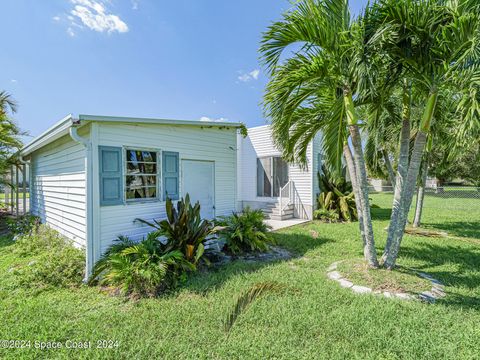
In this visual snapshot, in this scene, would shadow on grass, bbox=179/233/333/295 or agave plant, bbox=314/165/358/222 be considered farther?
agave plant, bbox=314/165/358/222

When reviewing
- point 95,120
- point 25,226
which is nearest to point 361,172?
point 95,120

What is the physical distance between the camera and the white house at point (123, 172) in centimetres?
480

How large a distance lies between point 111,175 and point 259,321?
397 cm

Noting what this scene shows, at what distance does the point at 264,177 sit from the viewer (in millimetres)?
12086

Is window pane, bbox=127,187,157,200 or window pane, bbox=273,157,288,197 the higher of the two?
window pane, bbox=273,157,288,197

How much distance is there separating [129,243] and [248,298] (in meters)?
2.88

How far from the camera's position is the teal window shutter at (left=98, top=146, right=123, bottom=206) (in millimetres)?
4895

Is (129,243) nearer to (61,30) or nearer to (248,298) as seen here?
(248,298)

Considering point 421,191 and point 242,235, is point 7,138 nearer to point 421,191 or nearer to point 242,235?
point 242,235

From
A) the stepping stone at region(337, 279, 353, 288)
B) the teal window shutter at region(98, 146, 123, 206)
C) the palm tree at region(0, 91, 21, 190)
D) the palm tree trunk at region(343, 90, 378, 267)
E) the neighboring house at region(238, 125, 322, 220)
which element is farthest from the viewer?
the neighboring house at region(238, 125, 322, 220)

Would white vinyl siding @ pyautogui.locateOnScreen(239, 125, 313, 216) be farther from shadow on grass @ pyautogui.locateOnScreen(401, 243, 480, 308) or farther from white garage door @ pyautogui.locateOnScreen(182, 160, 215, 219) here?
white garage door @ pyautogui.locateOnScreen(182, 160, 215, 219)

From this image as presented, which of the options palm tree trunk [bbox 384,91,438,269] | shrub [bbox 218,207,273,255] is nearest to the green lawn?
palm tree trunk [bbox 384,91,438,269]

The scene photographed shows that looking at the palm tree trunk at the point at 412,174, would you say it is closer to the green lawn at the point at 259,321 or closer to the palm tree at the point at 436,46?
the palm tree at the point at 436,46

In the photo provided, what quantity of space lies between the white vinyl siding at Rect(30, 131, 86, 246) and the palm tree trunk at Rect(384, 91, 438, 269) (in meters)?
6.24
